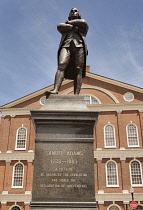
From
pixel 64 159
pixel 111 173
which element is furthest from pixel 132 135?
pixel 64 159

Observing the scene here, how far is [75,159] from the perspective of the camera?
14.9 ft

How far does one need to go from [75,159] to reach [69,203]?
31.2 inches

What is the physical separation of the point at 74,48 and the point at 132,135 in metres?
20.4

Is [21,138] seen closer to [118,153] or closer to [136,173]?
[118,153]

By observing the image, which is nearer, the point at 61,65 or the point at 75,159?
the point at 75,159

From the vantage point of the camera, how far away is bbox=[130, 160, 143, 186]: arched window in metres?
22.7

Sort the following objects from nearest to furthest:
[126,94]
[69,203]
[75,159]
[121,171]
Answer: [69,203] → [75,159] → [121,171] → [126,94]

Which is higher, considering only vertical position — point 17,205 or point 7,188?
point 7,188

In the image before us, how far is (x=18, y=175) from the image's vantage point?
79.5 ft

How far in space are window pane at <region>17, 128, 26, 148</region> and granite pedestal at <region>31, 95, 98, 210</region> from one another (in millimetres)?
21632

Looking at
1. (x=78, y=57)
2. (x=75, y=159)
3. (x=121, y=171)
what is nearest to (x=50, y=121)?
(x=75, y=159)

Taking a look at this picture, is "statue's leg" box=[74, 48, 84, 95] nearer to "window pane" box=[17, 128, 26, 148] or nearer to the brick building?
the brick building

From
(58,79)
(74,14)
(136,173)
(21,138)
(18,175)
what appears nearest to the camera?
(58,79)

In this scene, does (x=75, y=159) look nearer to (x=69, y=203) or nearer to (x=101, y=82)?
(x=69, y=203)
